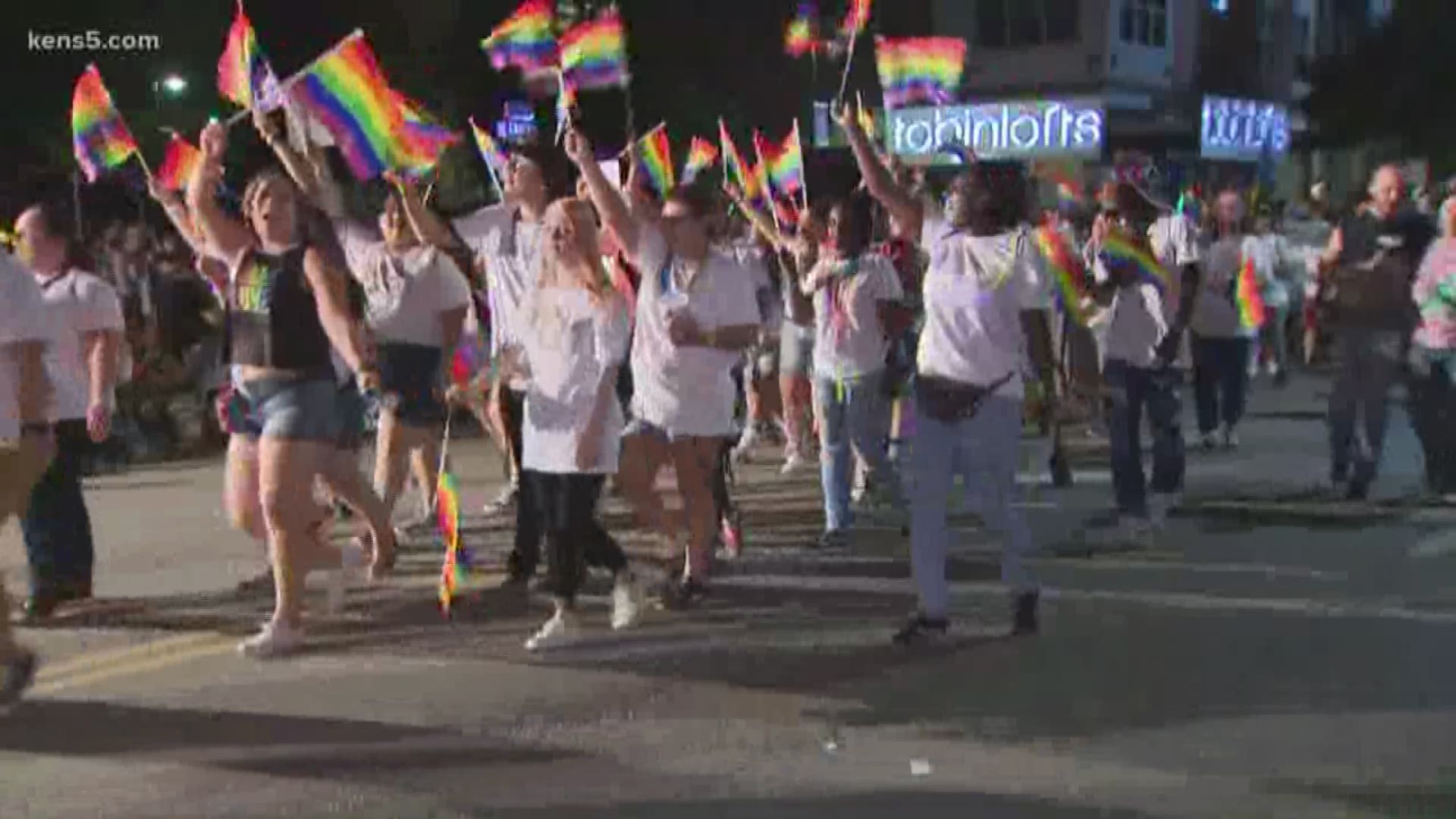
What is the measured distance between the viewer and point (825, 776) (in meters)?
5.84

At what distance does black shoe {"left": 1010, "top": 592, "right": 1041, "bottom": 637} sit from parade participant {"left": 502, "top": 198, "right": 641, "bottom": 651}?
1.71m

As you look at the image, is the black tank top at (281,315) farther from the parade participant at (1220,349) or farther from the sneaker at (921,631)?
the parade participant at (1220,349)

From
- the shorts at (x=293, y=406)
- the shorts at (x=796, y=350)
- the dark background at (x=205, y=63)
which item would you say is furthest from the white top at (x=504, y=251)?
the dark background at (x=205, y=63)

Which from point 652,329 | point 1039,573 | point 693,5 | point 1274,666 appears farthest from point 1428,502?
point 693,5

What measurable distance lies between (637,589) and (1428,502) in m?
5.44

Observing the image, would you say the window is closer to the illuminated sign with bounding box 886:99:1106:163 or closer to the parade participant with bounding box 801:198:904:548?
the illuminated sign with bounding box 886:99:1106:163

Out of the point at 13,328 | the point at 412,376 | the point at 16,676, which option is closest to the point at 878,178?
the point at 412,376

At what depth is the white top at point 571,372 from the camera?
7465 mm

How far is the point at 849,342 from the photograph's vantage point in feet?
32.3

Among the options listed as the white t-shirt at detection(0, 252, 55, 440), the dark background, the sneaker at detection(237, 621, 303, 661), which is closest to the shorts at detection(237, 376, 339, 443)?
the sneaker at detection(237, 621, 303, 661)

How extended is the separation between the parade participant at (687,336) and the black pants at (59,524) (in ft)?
8.03

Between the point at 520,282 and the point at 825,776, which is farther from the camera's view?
the point at 520,282

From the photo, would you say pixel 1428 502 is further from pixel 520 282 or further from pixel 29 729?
pixel 29 729

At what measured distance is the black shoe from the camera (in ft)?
25.5
